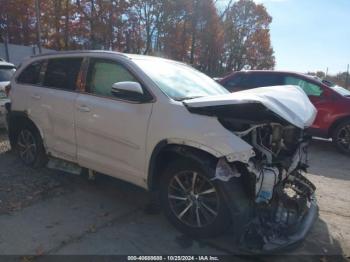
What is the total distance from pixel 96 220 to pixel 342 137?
6064mm

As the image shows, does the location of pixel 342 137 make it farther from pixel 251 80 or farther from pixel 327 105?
pixel 251 80

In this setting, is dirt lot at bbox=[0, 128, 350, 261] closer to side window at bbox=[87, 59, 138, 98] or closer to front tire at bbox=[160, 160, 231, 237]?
front tire at bbox=[160, 160, 231, 237]

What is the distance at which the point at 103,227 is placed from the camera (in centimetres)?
406

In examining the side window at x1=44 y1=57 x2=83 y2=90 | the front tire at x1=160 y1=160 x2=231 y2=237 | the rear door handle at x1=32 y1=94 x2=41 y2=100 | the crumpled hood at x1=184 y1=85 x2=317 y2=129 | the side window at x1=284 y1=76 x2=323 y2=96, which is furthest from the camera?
the side window at x1=284 y1=76 x2=323 y2=96

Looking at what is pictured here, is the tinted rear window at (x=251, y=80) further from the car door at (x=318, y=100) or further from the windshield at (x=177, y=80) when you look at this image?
the windshield at (x=177, y=80)

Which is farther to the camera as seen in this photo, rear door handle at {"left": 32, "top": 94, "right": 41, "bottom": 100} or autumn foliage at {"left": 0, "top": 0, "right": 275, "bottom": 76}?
autumn foliage at {"left": 0, "top": 0, "right": 275, "bottom": 76}

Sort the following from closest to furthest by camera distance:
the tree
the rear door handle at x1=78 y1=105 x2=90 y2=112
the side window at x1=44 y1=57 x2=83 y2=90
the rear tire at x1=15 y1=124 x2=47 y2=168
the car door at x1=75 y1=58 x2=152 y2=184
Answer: the car door at x1=75 y1=58 x2=152 y2=184 < the rear door handle at x1=78 y1=105 x2=90 y2=112 < the side window at x1=44 y1=57 x2=83 y2=90 < the rear tire at x1=15 y1=124 x2=47 y2=168 < the tree

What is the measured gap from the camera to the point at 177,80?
14.7 ft

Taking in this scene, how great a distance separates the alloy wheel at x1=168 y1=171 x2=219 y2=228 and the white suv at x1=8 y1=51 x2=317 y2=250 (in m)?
0.01

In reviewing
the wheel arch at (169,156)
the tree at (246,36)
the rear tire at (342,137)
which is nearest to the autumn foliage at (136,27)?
the tree at (246,36)

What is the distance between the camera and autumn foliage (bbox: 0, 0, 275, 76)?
3547 centimetres

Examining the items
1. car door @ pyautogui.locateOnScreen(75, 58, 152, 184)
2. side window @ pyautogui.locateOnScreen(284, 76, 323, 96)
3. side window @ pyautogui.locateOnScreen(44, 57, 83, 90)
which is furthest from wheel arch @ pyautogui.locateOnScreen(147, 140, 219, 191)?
side window @ pyautogui.locateOnScreen(284, 76, 323, 96)

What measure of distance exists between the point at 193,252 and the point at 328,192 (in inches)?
112

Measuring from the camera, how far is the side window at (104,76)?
4457 millimetres
